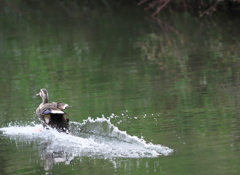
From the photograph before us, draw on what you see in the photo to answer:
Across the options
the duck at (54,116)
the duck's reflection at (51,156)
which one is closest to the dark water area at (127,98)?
the duck's reflection at (51,156)

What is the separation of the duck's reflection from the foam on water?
1.0 inches

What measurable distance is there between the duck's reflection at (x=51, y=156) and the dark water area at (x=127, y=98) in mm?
17

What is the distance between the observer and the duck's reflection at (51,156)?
10447 mm

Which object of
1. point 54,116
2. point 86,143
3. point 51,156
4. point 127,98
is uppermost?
Result: point 127,98

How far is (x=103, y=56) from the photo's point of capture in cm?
2273

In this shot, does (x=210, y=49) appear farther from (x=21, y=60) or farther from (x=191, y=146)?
(x=191, y=146)

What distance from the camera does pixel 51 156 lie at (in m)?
11.0

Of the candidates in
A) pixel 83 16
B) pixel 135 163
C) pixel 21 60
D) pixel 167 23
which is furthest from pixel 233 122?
pixel 83 16

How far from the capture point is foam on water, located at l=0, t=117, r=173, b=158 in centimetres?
1068

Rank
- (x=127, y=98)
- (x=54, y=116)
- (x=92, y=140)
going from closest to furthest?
1. (x=92, y=140)
2. (x=54, y=116)
3. (x=127, y=98)

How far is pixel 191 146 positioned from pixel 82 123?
308 cm

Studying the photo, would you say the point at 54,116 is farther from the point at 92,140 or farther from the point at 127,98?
the point at 127,98

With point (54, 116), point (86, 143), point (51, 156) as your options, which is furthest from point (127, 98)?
point (51, 156)

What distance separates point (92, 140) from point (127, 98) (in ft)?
12.4
